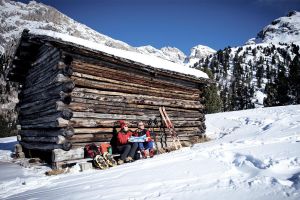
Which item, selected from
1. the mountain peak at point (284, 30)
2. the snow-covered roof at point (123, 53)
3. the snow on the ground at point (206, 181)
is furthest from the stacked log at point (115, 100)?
the mountain peak at point (284, 30)

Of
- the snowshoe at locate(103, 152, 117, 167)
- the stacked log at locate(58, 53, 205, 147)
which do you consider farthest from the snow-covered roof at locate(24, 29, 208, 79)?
the snowshoe at locate(103, 152, 117, 167)

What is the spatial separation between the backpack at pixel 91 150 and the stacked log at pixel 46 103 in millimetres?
576

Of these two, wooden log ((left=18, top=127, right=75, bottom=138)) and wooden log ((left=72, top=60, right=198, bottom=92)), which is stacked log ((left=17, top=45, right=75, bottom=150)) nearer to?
wooden log ((left=18, top=127, right=75, bottom=138))

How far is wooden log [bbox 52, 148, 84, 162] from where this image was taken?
7828 mm

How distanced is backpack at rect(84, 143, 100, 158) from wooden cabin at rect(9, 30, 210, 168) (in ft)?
0.67

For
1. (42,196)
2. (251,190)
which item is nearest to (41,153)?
(42,196)

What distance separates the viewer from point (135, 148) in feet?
27.4

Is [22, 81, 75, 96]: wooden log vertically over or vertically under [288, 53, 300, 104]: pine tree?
under

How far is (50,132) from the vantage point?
9.06 meters

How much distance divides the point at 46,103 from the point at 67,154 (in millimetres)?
2427

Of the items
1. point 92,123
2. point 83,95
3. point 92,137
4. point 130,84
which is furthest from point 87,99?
point 130,84

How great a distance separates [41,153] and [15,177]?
14.5 feet

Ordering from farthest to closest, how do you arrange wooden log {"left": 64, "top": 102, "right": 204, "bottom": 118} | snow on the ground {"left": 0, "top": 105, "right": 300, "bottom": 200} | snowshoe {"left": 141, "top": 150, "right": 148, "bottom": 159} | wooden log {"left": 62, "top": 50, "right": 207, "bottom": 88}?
wooden log {"left": 62, "top": 50, "right": 207, "bottom": 88}
wooden log {"left": 64, "top": 102, "right": 204, "bottom": 118}
snowshoe {"left": 141, "top": 150, "right": 148, "bottom": 159}
snow on the ground {"left": 0, "top": 105, "right": 300, "bottom": 200}

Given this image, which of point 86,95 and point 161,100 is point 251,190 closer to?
point 86,95
